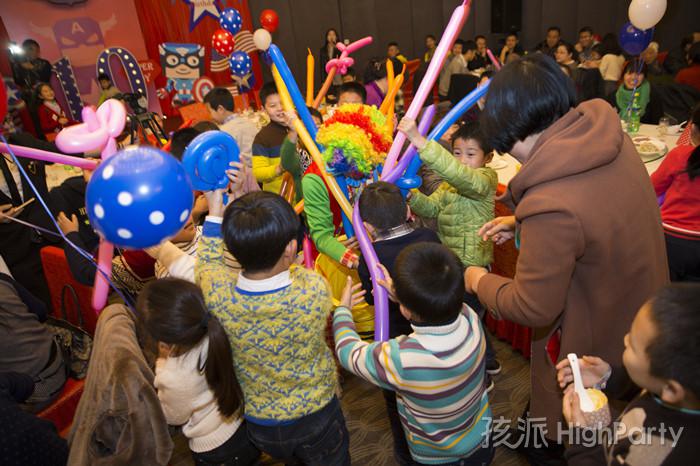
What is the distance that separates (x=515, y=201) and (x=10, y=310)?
1.86 metres

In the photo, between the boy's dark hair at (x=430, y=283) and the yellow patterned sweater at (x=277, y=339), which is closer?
the boy's dark hair at (x=430, y=283)

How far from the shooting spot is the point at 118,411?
143 cm

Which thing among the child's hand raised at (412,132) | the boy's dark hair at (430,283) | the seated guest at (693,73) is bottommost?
the seated guest at (693,73)

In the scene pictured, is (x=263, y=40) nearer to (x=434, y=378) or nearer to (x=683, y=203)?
(x=434, y=378)

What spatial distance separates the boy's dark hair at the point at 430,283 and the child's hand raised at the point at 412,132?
0.52 meters

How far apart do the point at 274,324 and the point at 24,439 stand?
0.70 meters

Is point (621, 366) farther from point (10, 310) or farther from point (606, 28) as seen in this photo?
point (606, 28)

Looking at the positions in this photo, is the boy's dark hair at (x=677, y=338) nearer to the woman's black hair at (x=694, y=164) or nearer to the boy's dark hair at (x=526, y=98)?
the boy's dark hair at (x=526, y=98)

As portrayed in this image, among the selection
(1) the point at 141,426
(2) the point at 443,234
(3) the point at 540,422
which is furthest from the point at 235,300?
(2) the point at 443,234

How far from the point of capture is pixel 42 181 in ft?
9.62

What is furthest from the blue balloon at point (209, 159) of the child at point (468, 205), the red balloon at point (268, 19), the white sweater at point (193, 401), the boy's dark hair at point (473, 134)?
the red balloon at point (268, 19)

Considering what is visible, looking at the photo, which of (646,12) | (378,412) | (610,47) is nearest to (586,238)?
(378,412)

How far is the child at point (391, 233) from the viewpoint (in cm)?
162

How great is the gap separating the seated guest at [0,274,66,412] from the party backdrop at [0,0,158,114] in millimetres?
5824
